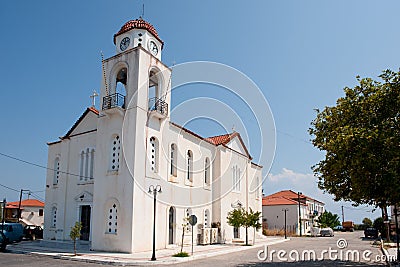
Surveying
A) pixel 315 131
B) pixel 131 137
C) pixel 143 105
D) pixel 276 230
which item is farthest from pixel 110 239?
pixel 276 230

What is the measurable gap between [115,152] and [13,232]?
12073 mm

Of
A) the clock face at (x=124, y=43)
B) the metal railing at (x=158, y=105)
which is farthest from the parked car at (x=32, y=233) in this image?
the clock face at (x=124, y=43)

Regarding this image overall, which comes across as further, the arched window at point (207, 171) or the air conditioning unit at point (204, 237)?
the arched window at point (207, 171)

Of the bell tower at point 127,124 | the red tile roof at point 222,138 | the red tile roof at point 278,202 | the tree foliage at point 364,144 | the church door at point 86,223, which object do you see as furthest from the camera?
the red tile roof at point 278,202

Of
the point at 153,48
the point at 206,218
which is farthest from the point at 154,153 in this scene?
the point at 206,218

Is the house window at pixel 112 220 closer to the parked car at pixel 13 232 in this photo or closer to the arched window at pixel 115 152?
the arched window at pixel 115 152

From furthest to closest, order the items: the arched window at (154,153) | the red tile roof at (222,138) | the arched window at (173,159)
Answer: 1. the red tile roof at (222,138)
2. the arched window at (173,159)
3. the arched window at (154,153)

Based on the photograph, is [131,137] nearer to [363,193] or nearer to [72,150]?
[72,150]

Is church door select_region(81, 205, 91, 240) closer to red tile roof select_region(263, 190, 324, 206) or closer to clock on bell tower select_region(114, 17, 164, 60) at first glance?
clock on bell tower select_region(114, 17, 164, 60)

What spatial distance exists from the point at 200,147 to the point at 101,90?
31.3ft

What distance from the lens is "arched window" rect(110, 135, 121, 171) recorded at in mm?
22547

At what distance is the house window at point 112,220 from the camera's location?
21.6 m

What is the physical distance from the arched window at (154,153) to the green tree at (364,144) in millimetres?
10539

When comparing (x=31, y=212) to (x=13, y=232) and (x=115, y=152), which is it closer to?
(x=13, y=232)
